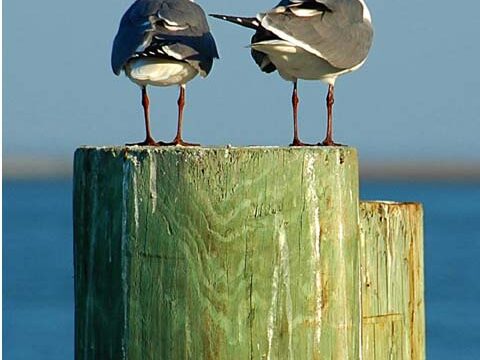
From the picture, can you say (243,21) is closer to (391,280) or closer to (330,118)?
(330,118)

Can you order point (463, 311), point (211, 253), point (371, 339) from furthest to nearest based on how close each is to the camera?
point (463, 311)
point (371, 339)
point (211, 253)

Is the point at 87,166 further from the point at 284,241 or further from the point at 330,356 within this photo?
the point at 330,356

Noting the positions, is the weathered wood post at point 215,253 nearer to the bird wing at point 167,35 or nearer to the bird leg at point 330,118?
the bird leg at point 330,118

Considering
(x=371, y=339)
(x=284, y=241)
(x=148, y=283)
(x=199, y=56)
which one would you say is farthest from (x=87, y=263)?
(x=199, y=56)

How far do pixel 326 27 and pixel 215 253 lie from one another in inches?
118

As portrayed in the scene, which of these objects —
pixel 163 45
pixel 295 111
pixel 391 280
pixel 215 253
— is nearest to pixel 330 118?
pixel 295 111

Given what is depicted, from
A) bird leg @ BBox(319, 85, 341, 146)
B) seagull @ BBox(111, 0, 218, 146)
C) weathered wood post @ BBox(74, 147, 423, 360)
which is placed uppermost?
seagull @ BBox(111, 0, 218, 146)

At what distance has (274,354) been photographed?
3.76m

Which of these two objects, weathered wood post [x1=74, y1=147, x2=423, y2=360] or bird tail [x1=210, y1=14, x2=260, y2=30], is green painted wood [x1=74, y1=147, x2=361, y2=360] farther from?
bird tail [x1=210, y1=14, x2=260, y2=30]

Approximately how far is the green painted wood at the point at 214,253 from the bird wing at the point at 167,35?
9.83 ft

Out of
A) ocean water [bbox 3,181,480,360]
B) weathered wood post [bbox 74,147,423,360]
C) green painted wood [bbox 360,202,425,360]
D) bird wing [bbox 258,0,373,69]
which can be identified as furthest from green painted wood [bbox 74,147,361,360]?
ocean water [bbox 3,181,480,360]

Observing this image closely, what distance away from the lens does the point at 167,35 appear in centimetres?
684

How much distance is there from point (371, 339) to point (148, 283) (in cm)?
108

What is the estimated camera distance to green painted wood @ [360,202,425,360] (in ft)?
15.0
